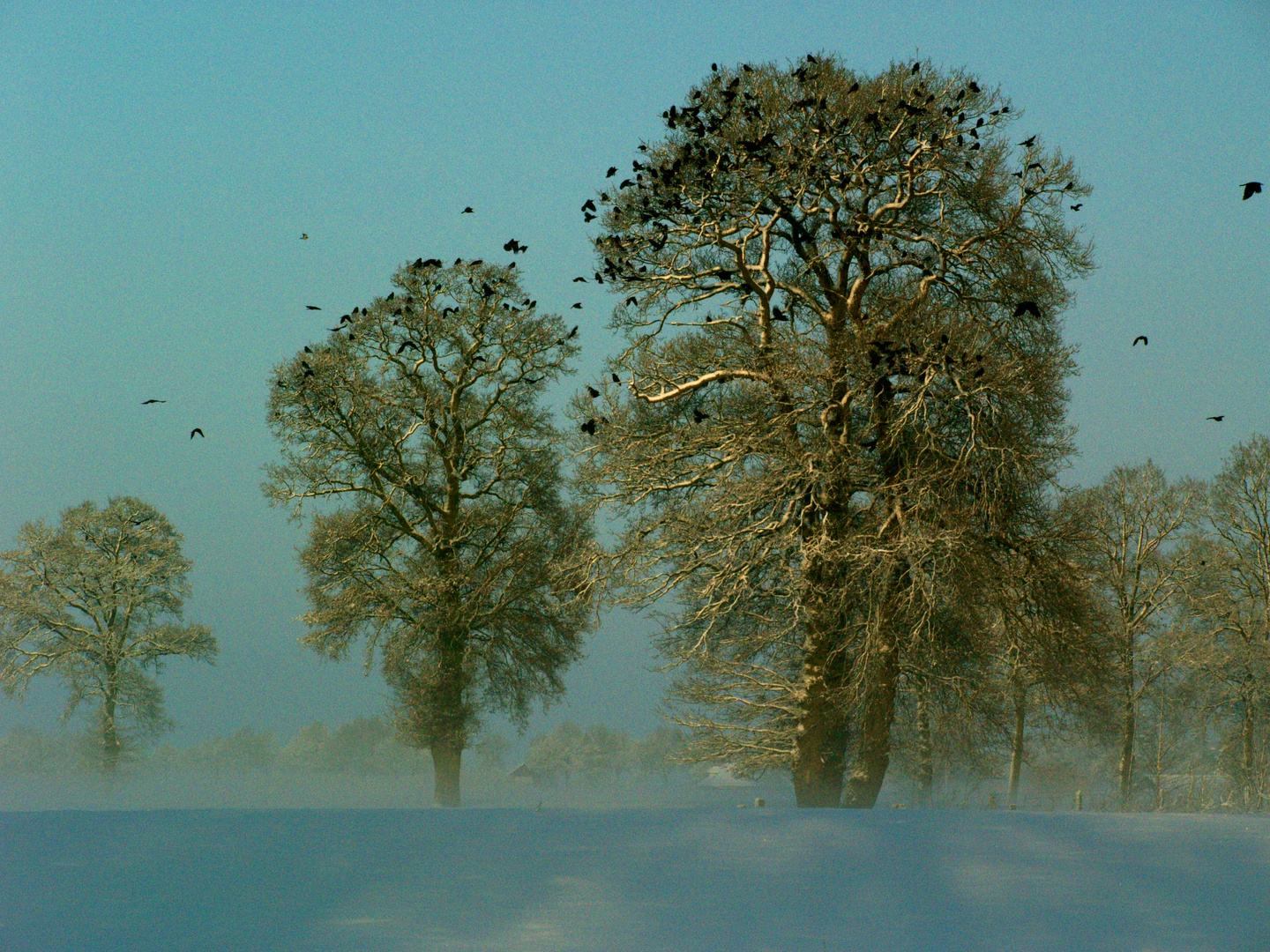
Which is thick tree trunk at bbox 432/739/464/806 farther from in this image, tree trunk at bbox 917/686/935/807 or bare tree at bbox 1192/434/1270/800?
bare tree at bbox 1192/434/1270/800

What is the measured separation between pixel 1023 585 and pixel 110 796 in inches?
1101

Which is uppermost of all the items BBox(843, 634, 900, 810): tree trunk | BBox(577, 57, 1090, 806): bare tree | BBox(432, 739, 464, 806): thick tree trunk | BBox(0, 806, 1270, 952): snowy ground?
BBox(577, 57, 1090, 806): bare tree

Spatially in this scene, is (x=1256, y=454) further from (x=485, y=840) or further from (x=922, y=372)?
(x=485, y=840)

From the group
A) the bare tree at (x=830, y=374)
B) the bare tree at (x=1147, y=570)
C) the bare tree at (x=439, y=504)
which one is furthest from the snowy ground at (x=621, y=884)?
the bare tree at (x=1147, y=570)

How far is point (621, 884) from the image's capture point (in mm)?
7781

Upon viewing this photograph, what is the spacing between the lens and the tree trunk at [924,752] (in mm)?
18911

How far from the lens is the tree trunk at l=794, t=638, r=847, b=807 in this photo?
18406 millimetres

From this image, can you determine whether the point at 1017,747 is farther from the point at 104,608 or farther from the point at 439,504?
the point at 104,608

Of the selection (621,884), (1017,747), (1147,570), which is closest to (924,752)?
(1017,747)

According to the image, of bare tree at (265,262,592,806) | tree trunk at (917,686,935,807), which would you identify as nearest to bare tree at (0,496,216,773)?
bare tree at (265,262,592,806)

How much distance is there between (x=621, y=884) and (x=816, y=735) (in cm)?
1141

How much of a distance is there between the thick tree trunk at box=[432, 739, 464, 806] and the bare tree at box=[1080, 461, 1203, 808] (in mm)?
18446

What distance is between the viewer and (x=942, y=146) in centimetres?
1764

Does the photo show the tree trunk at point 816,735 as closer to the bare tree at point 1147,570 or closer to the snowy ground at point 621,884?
the snowy ground at point 621,884
